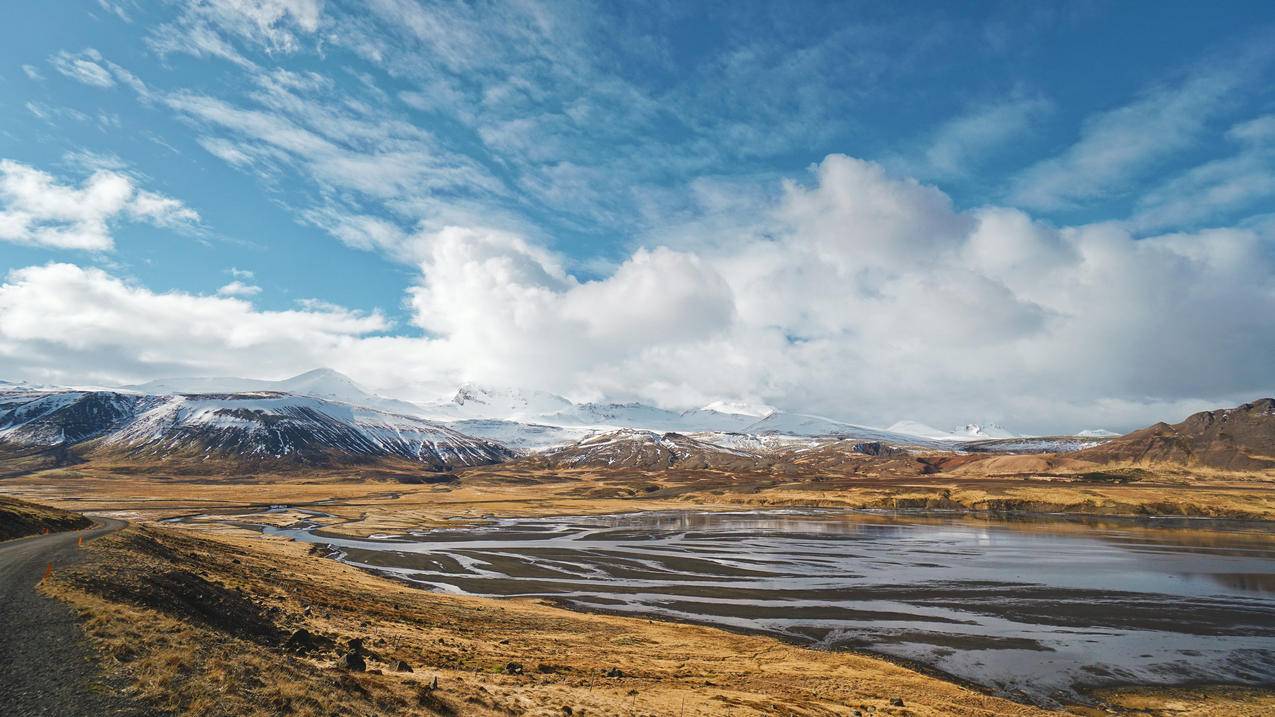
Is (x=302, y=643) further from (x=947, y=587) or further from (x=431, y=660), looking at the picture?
(x=947, y=587)

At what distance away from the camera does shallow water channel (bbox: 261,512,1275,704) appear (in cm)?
3541

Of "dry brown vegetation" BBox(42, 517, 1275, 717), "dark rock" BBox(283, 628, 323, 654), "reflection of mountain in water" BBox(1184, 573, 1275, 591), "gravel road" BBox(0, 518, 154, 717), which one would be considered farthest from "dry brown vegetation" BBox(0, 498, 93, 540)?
"reflection of mountain in water" BBox(1184, 573, 1275, 591)

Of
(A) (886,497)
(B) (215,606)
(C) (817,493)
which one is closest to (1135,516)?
(A) (886,497)

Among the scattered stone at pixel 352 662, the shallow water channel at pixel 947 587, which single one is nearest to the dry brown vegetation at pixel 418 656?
the scattered stone at pixel 352 662

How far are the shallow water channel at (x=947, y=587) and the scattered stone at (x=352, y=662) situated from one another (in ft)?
88.1

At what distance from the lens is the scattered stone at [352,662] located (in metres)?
19.9

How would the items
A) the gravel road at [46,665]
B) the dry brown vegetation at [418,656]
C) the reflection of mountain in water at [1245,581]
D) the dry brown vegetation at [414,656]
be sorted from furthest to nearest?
the reflection of mountain in water at [1245,581] < the dry brown vegetation at [418,656] < the dry brown vegetation at [414,656] < the gravel road at [46,665]

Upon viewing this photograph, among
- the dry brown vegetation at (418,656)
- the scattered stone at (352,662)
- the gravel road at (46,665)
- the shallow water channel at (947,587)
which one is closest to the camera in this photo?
the gravel road at (46,665)

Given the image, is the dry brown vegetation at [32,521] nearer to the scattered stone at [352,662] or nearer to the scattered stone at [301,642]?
the scattered stone at [301,642]

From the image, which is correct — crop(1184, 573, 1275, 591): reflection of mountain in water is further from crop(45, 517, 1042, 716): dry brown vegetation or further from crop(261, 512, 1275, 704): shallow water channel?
crop(45, 517, 1042, 716): dry brown vegetation

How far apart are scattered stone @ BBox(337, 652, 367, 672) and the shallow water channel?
26.9 meters

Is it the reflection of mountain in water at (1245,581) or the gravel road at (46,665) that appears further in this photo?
the reflection of mountain in water at (1245,581)

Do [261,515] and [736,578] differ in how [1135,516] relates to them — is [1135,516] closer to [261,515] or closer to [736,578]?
[736,578]

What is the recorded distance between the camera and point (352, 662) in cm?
2047
